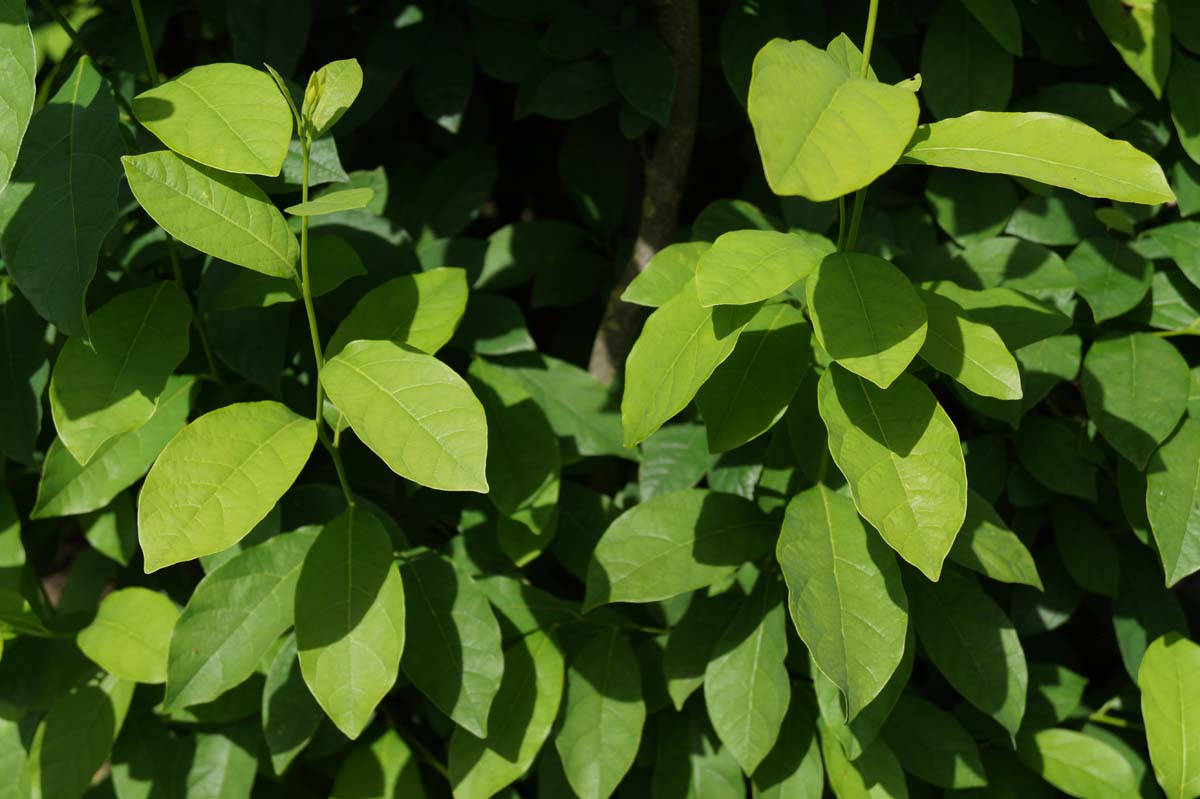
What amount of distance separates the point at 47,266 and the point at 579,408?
750 mm

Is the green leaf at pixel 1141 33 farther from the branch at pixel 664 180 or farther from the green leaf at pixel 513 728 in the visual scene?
the green leaf at pixel 513 728

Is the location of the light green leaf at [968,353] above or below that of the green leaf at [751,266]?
below

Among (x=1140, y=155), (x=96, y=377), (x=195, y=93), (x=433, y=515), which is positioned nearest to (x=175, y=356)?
(x=96, y=377)

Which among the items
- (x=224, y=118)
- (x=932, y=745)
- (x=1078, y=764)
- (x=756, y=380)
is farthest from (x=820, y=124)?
(x=1078, y=764)

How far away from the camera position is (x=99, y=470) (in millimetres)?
1379

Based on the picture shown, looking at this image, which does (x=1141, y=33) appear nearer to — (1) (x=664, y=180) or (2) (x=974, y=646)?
(1) (x=664, y=180)

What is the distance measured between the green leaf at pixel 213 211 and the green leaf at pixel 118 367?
23 cm

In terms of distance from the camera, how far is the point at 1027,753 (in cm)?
156

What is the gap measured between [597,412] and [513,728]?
48cm

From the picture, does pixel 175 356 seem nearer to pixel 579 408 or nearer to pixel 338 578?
pixel 338 578

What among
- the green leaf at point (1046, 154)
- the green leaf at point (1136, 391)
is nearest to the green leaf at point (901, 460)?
the green leaf at point (1046, 154)

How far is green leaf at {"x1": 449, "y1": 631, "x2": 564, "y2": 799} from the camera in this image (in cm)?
139

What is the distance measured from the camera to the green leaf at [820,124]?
2.45 feet

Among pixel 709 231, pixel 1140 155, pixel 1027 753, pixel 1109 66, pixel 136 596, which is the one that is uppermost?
pixel 1140 155
